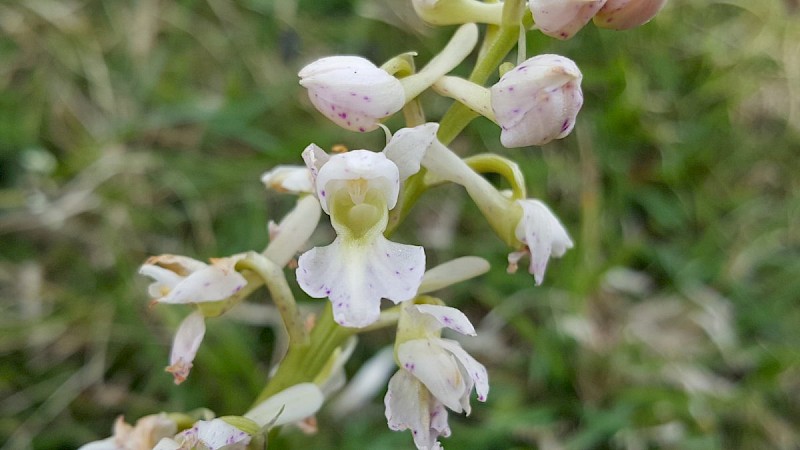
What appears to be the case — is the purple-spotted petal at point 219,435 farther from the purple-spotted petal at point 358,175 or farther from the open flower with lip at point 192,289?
the purple-spotted petal at point 358,175

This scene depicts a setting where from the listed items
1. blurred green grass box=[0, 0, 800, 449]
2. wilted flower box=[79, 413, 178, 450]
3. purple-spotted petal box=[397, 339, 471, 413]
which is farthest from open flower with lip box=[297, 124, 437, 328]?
blurred green grass box=[0, 0, 800, 449]

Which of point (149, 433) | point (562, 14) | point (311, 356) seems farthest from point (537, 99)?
point (149, 433)

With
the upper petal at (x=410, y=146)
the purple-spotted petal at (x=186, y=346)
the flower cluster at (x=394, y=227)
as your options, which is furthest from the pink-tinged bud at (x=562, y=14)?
the purple-spotted petal at (x=186, y=346)

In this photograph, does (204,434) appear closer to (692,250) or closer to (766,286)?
(692,250)

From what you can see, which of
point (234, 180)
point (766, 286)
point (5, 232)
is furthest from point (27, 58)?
point (766, 286)

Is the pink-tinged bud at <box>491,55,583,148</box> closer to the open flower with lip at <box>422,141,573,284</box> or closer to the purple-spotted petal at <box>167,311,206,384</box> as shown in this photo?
the open flower with lip at <box>422,141,573,284</box>
